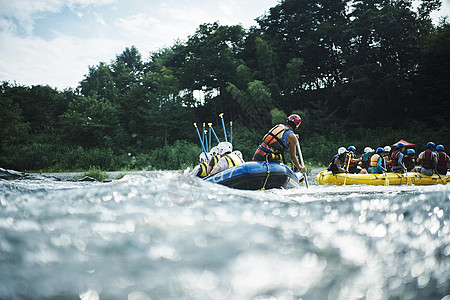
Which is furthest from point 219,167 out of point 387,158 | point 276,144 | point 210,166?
point 387,158

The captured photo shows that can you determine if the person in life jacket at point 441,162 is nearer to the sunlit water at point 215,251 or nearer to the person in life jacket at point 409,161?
the person in life jacket at point 409,161

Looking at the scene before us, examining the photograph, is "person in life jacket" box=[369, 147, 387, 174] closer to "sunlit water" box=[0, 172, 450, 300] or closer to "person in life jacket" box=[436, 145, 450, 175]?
"person in life jacket" box=[436, 145, 450, 175]

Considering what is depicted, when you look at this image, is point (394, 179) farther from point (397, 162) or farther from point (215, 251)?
point (215, 251)

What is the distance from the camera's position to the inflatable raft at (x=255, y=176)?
5320mm

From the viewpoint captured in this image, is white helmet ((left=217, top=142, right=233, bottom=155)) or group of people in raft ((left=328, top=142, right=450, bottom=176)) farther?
group of people in raft ((left=328, top=142, right=450, bottom=176))

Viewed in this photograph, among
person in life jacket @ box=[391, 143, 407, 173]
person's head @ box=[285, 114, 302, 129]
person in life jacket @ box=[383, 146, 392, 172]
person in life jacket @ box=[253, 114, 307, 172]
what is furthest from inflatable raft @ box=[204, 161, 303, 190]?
person in life jacket @ box=[383, 146, 392, 172]

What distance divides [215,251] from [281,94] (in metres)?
22.8

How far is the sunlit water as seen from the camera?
1306 millimetres

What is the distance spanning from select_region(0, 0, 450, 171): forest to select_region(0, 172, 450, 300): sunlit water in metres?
15.7

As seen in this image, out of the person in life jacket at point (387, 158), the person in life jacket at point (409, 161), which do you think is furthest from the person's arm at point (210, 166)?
the person in life jacket at point (409, 161)

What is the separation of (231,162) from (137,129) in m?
22.4

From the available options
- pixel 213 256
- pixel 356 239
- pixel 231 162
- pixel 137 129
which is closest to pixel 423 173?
pixel 231 162

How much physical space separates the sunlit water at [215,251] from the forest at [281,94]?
51.5 feet

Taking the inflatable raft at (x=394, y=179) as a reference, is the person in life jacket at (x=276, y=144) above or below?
above
